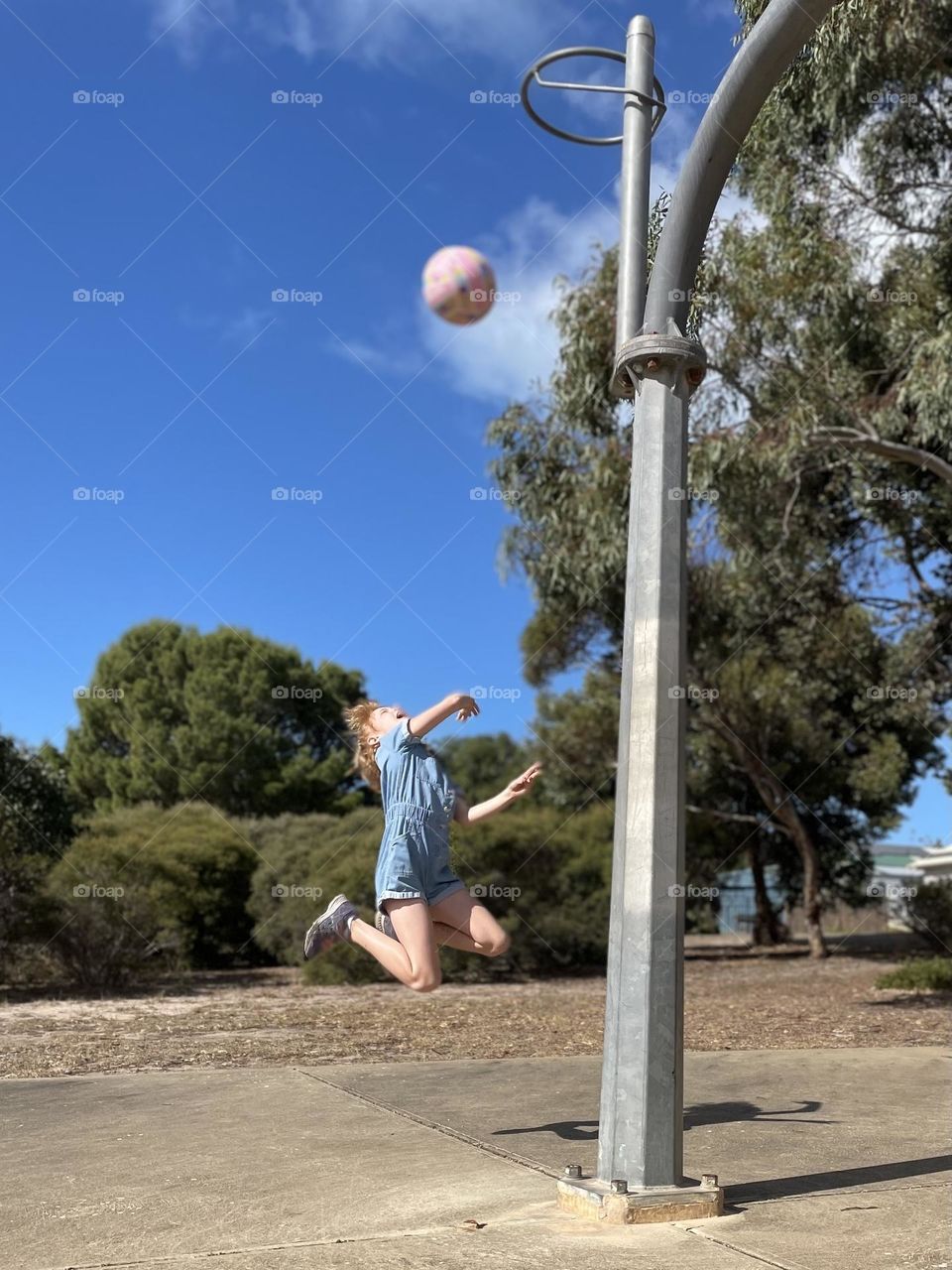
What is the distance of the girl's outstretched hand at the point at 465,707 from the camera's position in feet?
16.6

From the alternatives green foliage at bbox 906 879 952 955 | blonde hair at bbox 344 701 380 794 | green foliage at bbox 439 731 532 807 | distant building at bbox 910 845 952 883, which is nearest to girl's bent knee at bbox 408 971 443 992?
blonde hair at bbox 344 701 380 794

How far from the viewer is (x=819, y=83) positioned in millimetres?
13695

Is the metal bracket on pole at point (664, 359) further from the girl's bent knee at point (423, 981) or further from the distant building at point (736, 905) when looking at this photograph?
the distant building at point (736, 905)

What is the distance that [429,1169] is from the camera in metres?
4.83

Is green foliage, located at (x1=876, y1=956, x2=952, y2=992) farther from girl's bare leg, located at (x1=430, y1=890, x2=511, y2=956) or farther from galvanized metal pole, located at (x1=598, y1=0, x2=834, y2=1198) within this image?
galvanized metal pole, located at (x1=598, y1=0, x2=834, y2=1198)

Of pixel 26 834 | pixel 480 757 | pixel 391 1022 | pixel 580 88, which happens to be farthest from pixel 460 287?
pixel 480 757

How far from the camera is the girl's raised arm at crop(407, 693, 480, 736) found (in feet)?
16.6

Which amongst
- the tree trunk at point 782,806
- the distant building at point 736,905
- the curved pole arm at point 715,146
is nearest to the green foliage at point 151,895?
the tree trunk at point 782,806

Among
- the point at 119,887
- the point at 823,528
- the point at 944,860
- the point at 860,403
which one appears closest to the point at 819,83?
the point at 860,403

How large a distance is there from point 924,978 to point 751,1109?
953 cm

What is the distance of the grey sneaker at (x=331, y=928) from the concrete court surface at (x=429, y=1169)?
0.79 meters

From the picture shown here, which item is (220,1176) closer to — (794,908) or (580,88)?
(580,88)

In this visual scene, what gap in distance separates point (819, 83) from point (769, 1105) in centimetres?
1122

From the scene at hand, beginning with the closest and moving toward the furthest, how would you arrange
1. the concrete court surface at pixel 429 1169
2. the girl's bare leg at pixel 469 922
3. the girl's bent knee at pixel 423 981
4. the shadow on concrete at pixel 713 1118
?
the concrete court surface at pixel 429 1169
the girl's bent knee at pixel 423 981
the girl's bare leg at pixel 469 922
the shadow on concrete at pixel 713 1118
